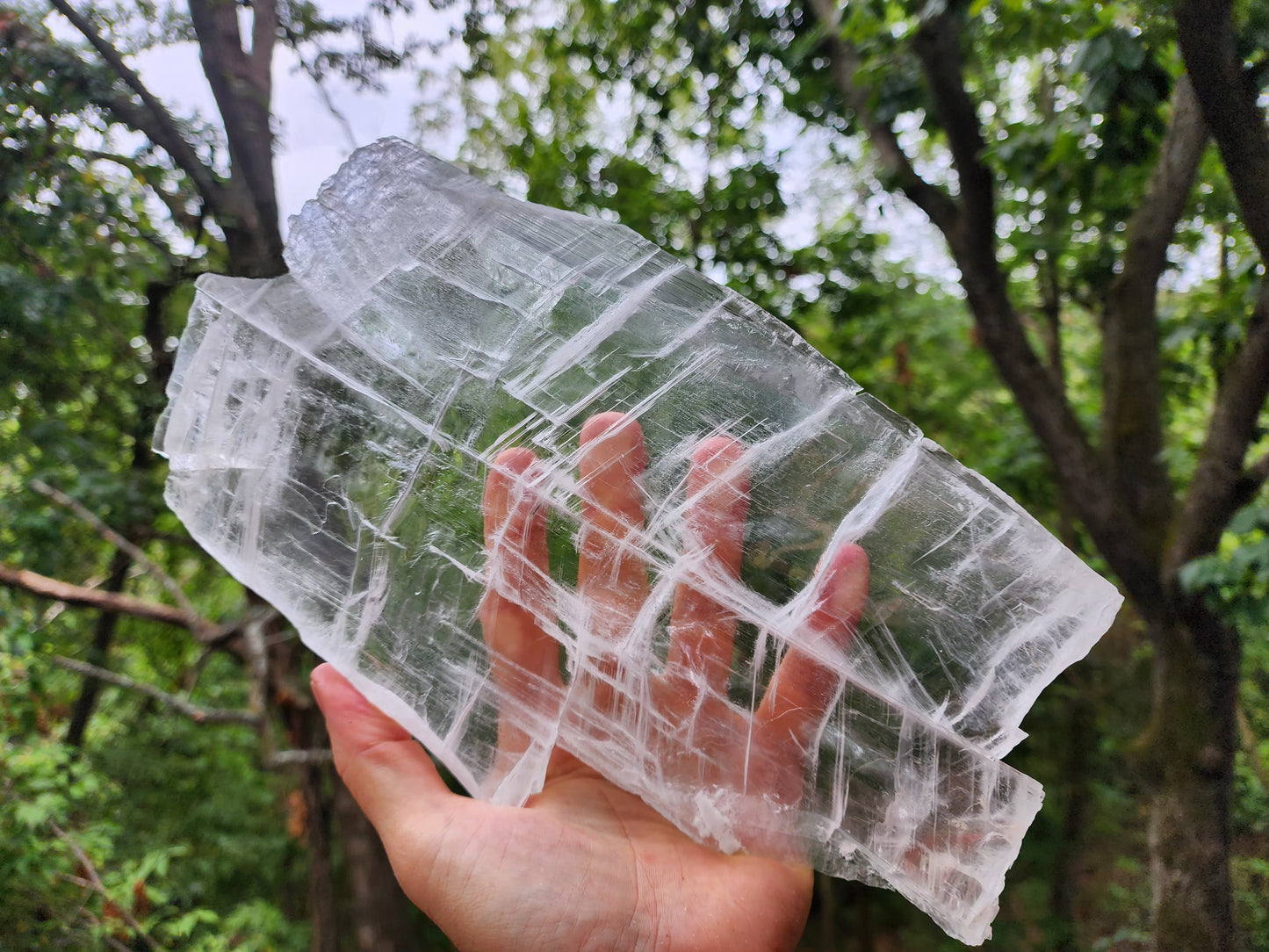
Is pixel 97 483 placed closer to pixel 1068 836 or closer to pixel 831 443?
pixel 831 443

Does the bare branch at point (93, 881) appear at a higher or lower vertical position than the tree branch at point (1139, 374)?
lower

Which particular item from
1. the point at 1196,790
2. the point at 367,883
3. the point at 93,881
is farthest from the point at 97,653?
the point at 1196,790

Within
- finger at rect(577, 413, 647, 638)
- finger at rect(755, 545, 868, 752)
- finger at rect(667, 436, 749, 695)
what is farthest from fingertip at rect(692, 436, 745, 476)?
finger at rect(755, 545, 868, 752)

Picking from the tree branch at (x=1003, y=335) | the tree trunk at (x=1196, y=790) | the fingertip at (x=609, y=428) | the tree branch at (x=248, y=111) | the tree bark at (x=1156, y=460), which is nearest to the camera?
the fingertip at (x=609, y=428)

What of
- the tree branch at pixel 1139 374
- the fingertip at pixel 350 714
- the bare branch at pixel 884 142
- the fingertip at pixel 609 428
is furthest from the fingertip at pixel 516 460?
the tree branch at pixel 1139 374

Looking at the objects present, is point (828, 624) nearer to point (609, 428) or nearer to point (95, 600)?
point (609, 428)

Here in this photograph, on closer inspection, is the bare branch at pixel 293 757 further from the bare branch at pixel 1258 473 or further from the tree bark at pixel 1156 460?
the bare branch at pixel 1258 473
